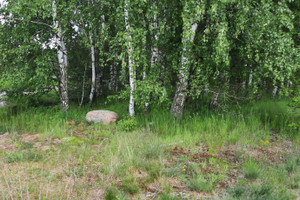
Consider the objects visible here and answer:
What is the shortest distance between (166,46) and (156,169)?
5587mm

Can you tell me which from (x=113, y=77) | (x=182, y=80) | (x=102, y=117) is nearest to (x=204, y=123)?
(x=182, y=80)

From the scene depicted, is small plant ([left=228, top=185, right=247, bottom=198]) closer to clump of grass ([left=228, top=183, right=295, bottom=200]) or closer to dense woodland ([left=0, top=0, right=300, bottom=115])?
clump of grass ([left=228, top=183, right=295, bottom=200])

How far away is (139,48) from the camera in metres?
8.24

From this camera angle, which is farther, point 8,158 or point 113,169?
point 8,158

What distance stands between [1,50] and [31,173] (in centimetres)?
726

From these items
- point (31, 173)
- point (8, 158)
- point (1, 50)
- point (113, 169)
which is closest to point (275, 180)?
point (113, 169)

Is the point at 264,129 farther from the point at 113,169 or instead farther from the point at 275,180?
the point at 113,169

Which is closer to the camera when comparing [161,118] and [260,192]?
[260,192]

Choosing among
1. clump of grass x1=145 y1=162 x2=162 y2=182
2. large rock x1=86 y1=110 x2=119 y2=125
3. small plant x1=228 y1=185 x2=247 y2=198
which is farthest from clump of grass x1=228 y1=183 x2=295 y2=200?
large rock x1=86 y1=110 x2=119 y2=125

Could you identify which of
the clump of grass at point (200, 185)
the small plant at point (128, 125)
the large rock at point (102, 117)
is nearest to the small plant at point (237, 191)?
the clump of grass at point (200, 185)

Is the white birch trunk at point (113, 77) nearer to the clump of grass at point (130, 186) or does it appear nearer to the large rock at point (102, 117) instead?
the large rock at point (102, 117)

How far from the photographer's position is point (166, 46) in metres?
9.01

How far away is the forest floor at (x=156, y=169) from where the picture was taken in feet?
12.5

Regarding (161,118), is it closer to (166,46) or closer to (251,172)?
(166,46)
